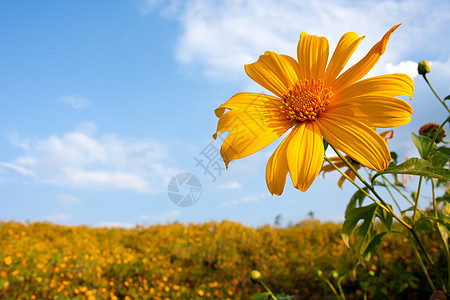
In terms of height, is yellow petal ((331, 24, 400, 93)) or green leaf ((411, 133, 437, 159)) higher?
yellow petal ((331, 24, 400, 93))

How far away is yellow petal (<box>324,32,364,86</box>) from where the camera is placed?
27.0 inches

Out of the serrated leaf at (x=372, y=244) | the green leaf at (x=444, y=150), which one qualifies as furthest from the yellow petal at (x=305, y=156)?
the serrated leaf at (x=372, y=244)

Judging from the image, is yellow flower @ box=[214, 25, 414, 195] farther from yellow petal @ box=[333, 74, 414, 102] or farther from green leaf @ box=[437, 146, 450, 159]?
green leaf @ box=[437, 146, 450, 159]

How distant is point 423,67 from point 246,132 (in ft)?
2.17

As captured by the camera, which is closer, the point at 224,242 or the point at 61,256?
the point at 61,256

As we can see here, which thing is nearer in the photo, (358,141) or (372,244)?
(358,141)

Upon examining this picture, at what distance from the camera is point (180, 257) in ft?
12.9

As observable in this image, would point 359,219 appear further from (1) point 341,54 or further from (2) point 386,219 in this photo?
(1) point 341,54

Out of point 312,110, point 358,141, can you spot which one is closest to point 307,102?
point 312,110

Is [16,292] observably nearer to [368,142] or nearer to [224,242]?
[224,242]

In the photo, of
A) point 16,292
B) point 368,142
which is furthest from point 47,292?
point 368,142

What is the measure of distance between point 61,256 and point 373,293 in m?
2.93

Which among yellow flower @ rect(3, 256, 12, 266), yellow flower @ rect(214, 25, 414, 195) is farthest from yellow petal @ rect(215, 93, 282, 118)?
yellow flower @ rect(3, 256, 12, 266)

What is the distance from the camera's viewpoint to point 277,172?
62cm
